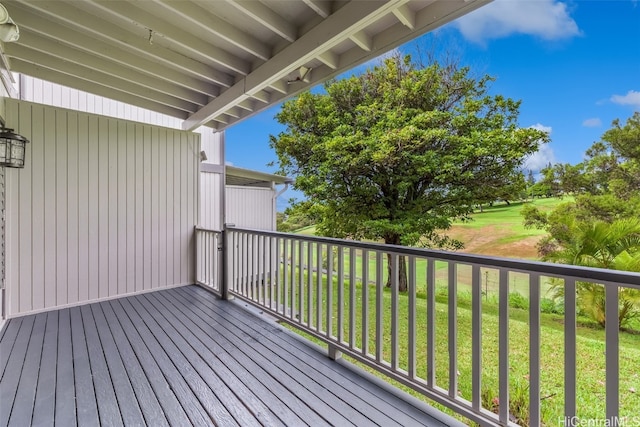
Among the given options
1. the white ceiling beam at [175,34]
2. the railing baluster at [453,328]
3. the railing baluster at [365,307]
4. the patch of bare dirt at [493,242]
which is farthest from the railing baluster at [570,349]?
the patch of bare dirt at [493,242]

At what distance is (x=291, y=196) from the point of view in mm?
7859

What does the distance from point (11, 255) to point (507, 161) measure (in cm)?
789

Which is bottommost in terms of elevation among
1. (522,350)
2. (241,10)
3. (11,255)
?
(522,350)

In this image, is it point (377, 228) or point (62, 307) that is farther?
point (377, 228)

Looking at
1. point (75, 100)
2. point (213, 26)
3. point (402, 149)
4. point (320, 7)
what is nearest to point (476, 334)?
point (320, 7)

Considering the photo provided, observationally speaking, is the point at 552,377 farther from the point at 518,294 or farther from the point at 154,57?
the point at 154,57

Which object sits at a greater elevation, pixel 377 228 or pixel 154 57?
pixel 154 57

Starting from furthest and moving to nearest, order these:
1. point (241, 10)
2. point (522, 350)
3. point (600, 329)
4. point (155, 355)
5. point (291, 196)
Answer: point (291, 196) → point (600, 329) → point (522, 350) → point (155, 355) → point (241, 10)

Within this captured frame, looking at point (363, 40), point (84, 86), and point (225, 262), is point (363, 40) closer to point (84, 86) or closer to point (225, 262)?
point (225, 262)

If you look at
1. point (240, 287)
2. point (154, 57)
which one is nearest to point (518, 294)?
point (240, 287)

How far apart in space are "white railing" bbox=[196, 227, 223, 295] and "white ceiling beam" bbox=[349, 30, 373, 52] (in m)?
2.84

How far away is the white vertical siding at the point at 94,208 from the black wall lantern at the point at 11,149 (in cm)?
81

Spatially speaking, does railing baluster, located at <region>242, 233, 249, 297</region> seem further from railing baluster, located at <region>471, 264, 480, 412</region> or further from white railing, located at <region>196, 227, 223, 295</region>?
railing baluster, located at <region>471, 264, 480, 412</region>

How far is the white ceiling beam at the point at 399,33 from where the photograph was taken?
1.75 m
